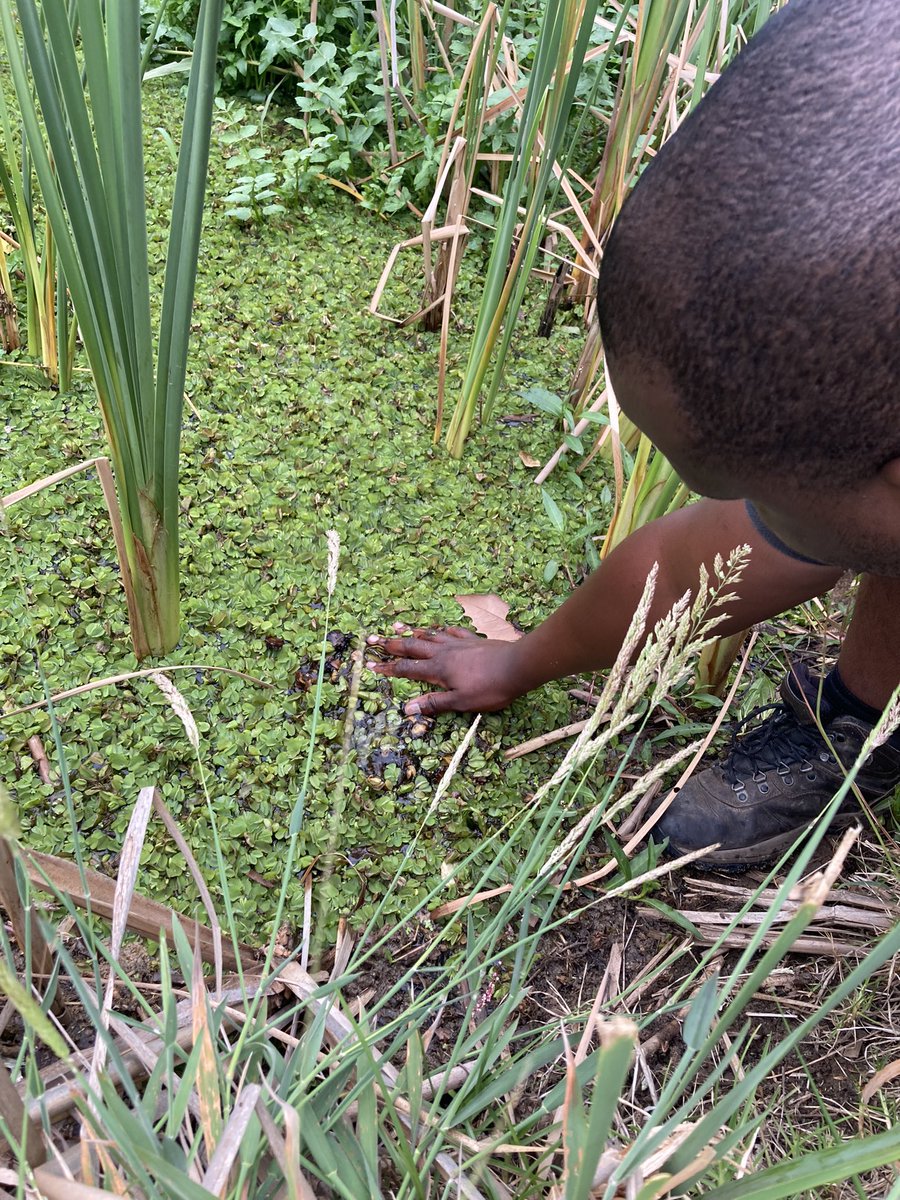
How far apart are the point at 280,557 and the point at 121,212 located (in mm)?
704

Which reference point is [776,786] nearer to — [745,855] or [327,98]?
[745,855]

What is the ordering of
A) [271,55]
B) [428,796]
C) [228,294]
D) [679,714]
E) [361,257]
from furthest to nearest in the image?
[271,55], [361,257], [228,294], [679,714], [428,796]

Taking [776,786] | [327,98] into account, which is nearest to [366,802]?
[776,786]

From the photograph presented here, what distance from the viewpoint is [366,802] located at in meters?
1.31

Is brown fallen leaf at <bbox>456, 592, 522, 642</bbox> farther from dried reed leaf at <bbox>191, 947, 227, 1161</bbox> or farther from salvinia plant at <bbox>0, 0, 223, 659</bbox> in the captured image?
dried reed leaf at <bbox>191, 947, 227, 1161</bbox>

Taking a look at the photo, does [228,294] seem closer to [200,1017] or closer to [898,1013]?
[200,1017]

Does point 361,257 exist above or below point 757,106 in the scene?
below

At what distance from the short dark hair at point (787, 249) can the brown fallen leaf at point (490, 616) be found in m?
0.76

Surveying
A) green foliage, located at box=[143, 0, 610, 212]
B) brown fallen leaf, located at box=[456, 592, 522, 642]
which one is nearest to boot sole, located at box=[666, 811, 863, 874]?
brown fallen leaf, located at box=[456, 592, 522, 642]

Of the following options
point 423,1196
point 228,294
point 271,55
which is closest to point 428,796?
point 423,1196

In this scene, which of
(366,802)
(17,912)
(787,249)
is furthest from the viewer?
(366,802)

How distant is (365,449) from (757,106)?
44.1 inches

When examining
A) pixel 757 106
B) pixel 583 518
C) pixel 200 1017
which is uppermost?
pixel 757 106

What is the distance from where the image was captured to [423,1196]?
71 cm
